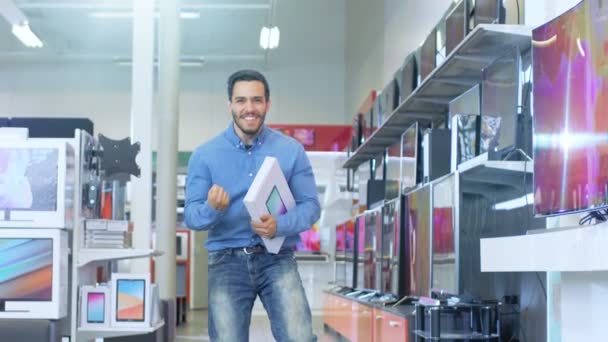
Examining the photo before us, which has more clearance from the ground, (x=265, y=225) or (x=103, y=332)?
(x=265, y=225)

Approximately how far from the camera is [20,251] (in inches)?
162

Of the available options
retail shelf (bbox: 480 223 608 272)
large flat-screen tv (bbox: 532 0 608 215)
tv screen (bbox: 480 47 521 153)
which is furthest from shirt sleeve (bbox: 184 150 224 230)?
tv screen (bbox: 480 47 521 153)

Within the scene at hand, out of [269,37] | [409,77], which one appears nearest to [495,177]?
[409,77]

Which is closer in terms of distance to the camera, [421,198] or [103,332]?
[421,198]

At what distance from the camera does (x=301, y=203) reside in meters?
2.70

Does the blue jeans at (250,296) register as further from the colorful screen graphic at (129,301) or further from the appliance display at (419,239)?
the colorful screen graphic at (129,301)

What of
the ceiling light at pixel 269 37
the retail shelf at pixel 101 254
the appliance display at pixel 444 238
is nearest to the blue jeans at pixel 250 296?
the appliance display at pixel 444 238

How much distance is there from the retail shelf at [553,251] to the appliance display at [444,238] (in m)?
1.19

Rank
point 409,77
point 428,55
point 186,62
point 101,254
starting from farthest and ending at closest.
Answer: point 186,62, point 409,77, point 428,55, point 101,254

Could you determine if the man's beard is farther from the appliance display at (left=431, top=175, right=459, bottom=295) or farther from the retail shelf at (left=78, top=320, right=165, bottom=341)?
the retail shelf at (left=78, top=320, right=165, bottom=341)

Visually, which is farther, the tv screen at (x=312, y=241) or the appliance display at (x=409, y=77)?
the tv screen at (x=312, y=241)

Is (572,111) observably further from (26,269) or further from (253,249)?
(26,269)

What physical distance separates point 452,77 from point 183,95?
36.1 feet

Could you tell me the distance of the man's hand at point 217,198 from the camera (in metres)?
2.48
